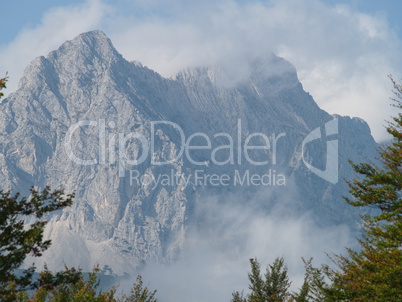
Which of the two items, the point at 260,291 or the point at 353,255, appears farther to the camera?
the point at 260,291

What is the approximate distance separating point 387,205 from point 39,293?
1494cm

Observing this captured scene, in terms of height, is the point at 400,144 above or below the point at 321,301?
above

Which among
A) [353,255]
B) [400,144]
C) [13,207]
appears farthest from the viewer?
[353,255]

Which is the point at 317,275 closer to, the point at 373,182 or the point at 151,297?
the point at 373,182

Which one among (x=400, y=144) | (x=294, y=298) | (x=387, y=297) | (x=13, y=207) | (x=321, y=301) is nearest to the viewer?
(x=13, y=207)

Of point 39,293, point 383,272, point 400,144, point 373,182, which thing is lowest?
point 39,293

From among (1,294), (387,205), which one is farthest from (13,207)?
(387,205)

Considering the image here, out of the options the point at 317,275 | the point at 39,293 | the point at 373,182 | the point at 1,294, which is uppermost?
the point at 373,182

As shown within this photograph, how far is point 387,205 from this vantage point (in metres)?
24.7

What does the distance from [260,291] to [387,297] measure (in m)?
18.4

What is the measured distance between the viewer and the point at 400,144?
1006 inches

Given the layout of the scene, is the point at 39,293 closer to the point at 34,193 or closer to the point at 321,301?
the point at 34,193

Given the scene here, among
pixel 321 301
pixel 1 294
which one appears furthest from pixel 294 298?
pixel 1 294

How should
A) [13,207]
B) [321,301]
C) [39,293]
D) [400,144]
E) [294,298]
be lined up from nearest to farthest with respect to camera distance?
1. [13,207]
2. [39,293]
3. [400,144]
4. [321,301]
5. [294,298]
